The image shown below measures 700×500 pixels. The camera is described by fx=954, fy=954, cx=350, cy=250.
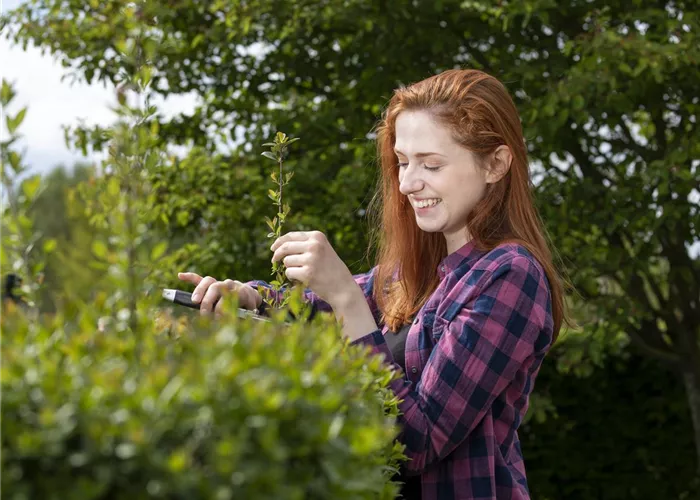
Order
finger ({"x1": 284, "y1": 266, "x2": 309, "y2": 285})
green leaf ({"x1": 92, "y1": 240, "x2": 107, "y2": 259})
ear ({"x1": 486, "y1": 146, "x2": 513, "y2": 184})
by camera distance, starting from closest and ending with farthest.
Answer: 1. green leaf ({"x1": 92, "y1": 240, "x2": 107, "y2": 259})
2. finger ({"x1": 284, "y1": 266, "x2": 309, "y2": 285})
3. ear ({"x1": 486, "y1": 146, "x2": 513, "y2": 184})

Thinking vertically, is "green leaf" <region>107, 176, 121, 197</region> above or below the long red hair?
below

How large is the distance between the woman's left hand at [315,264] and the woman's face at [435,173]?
1.26 ft

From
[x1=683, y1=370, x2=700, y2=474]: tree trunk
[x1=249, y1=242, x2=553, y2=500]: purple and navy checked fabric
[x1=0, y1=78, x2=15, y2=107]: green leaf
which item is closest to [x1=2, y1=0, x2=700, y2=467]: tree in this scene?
[x1=683, y1=370, x2=700, y2=474]: tree trunk

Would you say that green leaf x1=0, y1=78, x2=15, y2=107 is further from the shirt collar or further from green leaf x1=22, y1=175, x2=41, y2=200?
the shirt collar

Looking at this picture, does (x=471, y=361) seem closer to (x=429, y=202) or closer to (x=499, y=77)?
(x=429, y=202)

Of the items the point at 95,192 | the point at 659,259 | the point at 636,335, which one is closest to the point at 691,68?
the point at 659,259

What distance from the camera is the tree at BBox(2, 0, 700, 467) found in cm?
539

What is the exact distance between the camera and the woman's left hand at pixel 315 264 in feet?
7.39

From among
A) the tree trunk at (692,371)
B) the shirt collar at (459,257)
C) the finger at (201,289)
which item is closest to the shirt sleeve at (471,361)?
the shirt collar at (459,257)

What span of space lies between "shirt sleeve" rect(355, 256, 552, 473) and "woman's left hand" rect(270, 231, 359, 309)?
0.13 metres

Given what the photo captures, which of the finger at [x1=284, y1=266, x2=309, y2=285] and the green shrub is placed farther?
the finger at [x1=284, y1=266, x2=309, y2=285]

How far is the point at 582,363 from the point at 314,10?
2.78 meters

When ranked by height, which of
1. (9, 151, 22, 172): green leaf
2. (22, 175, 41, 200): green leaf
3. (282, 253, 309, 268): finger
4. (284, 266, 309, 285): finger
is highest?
(9, 151, 22, 172): green leaf

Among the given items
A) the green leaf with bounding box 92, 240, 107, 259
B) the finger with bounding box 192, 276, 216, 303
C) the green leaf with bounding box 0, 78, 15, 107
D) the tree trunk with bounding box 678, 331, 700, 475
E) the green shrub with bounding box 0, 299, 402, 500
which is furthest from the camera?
the tree trunk with bounding box 678, 331, 700, 475
